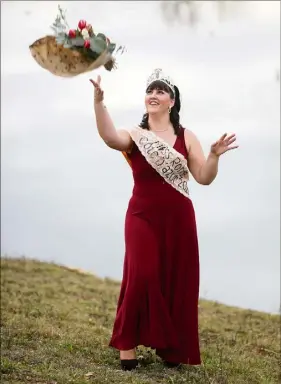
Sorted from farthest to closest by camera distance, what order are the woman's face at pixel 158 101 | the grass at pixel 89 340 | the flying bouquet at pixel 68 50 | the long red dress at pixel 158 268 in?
the woman's face at pixel 158 101
the long red dress at pixel 158 268
the grass at pixel 89 340
the flying bouquet at pixel 68 50

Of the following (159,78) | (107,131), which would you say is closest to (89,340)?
(107,131)

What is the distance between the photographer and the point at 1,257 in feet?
54.7

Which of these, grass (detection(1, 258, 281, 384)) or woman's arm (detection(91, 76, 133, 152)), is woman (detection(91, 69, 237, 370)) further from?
grass (detection(1, 258, 281, 384))

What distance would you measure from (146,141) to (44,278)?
8628 mm

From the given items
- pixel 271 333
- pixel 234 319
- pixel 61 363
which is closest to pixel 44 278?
pixel 234 319

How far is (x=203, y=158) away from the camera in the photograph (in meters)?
6.71

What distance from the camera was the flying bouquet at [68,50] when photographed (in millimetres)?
5848

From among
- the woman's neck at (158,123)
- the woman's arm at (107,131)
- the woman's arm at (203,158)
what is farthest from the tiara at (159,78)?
the woman's arm at (107,131)

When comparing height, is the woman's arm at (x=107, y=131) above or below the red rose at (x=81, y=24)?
below

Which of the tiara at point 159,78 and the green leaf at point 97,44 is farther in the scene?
the tiara at point 159,78

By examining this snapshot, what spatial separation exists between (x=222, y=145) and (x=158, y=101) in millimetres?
692

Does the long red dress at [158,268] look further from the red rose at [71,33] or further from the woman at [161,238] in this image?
the red rose at [71,33]

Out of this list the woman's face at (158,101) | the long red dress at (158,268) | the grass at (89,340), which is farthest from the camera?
the woman's face at (158,101)

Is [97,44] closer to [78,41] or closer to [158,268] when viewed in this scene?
[78,41]
